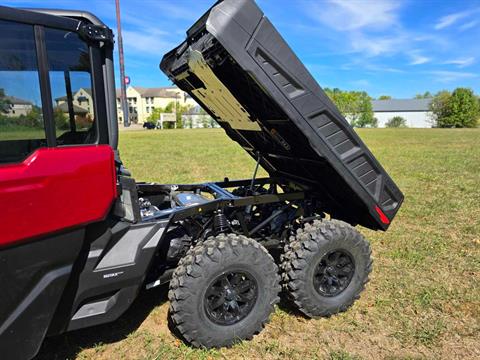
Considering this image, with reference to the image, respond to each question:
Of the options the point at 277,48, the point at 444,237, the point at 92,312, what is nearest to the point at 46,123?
the point at 92,312

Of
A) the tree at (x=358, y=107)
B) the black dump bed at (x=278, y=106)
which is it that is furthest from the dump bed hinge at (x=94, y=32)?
the tree at (x=358, y=107)

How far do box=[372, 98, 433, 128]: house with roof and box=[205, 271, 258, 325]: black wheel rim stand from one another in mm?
112205

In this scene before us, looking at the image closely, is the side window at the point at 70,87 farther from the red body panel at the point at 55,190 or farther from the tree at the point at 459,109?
the tree at the point at 459,109

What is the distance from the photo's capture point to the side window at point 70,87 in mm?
2133

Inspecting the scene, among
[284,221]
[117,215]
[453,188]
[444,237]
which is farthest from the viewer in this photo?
[453,188]

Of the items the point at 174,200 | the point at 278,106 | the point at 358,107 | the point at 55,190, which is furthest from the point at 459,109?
the point at 55,190

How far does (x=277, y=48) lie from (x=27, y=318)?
2290mm

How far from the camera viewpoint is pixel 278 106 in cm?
259

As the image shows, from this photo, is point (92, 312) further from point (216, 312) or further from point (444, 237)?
point (444, 237)

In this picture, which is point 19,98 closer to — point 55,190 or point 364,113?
point 55,190

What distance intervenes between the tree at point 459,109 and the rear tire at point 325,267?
3509 inches

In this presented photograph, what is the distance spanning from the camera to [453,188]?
8883mm

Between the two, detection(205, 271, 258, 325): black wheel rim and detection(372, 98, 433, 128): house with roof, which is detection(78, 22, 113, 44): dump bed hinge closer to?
detection(205, 271, 258, 325): black wheel rim

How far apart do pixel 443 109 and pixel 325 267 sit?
9510 centimetres
